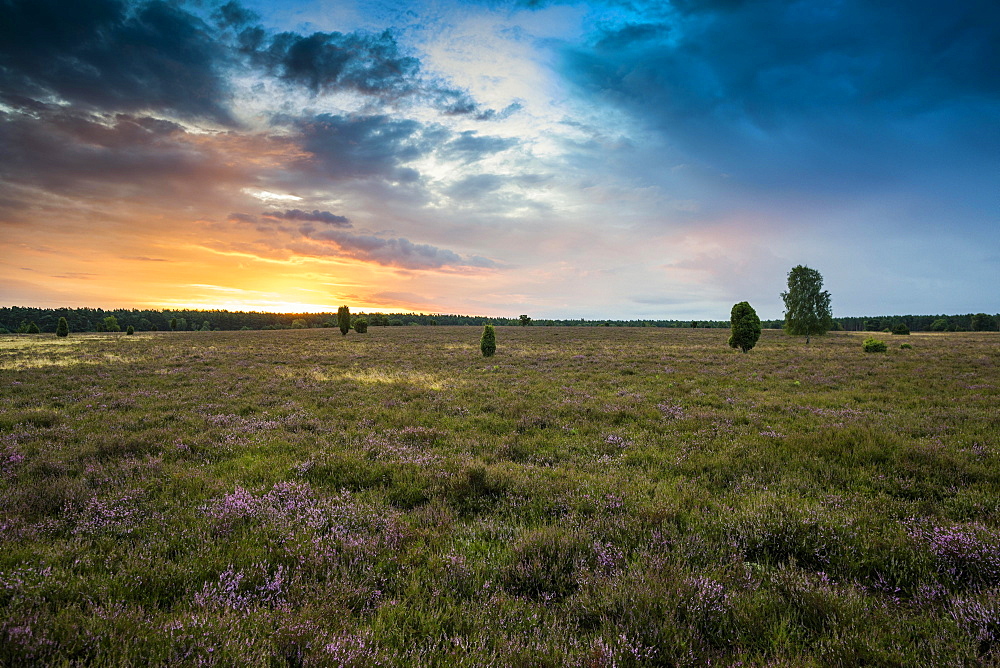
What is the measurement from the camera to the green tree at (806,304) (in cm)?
5150

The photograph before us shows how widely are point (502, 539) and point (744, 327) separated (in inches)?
1459

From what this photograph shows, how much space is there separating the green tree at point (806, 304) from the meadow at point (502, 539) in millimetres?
47761

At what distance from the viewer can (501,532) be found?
535 cm

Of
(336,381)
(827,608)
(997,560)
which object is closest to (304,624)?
(827,608)

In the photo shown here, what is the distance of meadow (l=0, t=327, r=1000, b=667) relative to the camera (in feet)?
11.0

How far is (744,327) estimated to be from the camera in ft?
115

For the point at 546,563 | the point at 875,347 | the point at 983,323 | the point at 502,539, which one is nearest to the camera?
the point at 546,563

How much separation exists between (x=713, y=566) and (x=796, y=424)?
857cm

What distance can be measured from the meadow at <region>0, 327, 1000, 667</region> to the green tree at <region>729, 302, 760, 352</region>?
2421 cm

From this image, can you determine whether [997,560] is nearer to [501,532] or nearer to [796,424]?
[501,532]

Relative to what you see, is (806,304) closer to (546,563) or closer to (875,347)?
(875,347)

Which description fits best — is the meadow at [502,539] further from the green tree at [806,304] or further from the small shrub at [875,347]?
the green tree at [806,304]

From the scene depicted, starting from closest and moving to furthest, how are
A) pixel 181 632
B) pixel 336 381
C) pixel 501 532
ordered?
pixel 181 632, pixel 501 532, pixel 336 381

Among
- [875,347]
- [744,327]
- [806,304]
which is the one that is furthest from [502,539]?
[806,304]
